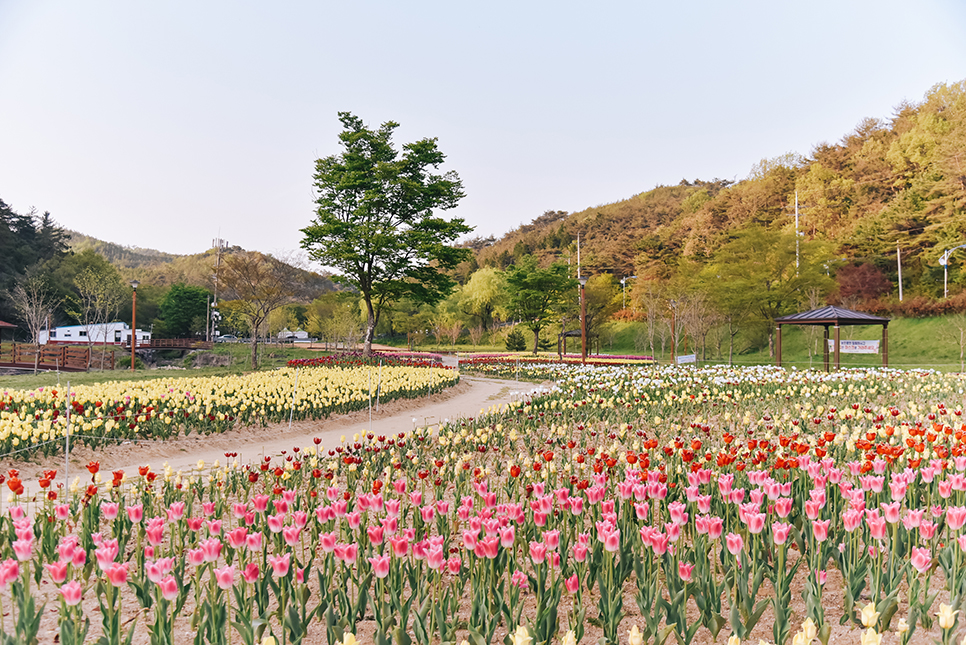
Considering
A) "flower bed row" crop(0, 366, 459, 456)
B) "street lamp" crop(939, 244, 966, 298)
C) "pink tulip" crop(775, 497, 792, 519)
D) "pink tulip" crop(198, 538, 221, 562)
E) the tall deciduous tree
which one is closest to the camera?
"pink tulip" crop(198, 538, 221, 562)

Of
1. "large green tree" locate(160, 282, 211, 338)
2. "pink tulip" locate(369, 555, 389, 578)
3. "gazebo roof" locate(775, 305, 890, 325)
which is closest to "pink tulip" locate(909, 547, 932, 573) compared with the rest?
"pink tulip" locate(369, 555, 389, 578)

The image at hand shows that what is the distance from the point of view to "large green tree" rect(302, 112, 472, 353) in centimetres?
2445

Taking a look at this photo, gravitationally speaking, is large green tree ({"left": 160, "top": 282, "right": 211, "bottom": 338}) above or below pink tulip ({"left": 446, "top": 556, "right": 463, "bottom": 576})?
above

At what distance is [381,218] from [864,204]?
3408cm

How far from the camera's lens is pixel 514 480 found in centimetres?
454

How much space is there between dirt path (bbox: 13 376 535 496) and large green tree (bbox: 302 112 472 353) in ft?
42.7

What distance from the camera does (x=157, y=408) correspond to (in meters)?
8.41

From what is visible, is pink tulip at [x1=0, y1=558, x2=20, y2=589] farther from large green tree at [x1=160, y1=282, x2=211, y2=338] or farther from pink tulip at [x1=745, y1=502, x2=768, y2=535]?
large green tree at [x1=160, y1=282, x2=211, y2=338]

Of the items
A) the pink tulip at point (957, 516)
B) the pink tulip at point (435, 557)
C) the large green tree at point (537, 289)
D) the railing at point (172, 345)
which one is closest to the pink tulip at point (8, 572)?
the pink tulip at point (435, 557)

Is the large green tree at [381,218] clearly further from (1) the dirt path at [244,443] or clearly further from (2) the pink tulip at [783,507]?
(2) the pink tulip at [783,507]

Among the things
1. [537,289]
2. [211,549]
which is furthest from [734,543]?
[537,289]

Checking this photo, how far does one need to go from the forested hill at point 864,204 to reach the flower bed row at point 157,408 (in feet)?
99.4

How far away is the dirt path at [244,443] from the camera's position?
6.41 m

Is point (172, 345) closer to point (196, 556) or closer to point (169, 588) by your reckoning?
point (196, 556)
